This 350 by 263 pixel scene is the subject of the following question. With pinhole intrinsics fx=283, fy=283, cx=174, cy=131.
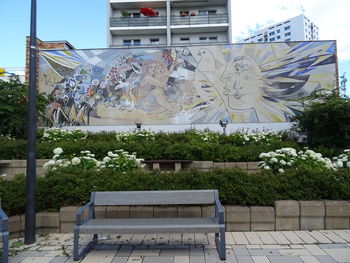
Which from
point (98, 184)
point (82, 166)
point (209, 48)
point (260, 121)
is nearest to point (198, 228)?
point (98, 184)

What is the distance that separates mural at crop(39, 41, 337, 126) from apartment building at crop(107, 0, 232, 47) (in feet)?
56.8

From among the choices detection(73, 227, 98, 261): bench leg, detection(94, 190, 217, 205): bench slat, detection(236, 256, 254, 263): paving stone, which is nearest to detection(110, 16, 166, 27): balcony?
detection(94, 190, 217, 205): bench slat

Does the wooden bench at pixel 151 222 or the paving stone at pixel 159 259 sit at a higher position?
the wooden bench at pixel 151 222

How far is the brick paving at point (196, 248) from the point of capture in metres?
3.74

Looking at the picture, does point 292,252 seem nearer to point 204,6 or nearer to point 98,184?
point 98,184

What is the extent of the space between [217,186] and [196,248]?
1.18 metres

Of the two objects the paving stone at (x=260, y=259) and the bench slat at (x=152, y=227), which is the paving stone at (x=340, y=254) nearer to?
the paving stone at (x=260, y=259)

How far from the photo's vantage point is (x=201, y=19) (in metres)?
31.7

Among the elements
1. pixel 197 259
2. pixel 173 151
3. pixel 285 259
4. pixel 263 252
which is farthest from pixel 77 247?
pixel 173 151

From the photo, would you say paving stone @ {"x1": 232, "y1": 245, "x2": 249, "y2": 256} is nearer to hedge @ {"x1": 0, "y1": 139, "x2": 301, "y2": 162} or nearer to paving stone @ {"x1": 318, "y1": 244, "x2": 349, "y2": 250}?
paving stone @ {"x1": 318, "y1": 244, "x2": 349, "y2": 250}

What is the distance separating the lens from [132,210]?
15.6ft

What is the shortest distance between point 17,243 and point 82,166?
1.93 metres

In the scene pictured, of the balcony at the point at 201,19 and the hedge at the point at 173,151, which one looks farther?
the balcony at the point at 201,19

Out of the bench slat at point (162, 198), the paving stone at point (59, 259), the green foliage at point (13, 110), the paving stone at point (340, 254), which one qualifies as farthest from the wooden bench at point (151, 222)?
the green foliage at point (13, 110)
